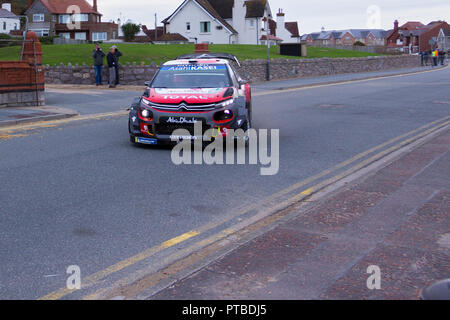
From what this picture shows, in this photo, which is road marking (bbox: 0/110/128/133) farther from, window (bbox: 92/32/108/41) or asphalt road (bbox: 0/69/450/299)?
window (bbox: 92/32/108/41)

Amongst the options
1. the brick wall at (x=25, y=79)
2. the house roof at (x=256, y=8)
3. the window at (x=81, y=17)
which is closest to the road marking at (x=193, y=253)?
the brick wall at (x=25, y=79)

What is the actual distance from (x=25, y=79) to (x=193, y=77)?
313 inches

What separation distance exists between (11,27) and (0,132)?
89.4 metres

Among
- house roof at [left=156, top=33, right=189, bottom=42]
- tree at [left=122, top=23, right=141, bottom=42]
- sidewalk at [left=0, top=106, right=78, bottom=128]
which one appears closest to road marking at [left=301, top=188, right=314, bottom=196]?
sidewalk at [left=0, top=106, right=78, bottom=128]

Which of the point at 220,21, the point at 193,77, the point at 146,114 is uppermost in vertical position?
the point at 220,21

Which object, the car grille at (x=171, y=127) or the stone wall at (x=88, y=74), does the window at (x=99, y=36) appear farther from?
the car grille at (x=171, y=127)

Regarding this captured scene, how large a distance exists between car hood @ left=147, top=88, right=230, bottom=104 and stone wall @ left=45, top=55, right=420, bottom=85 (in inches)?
655

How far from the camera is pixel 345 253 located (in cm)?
499

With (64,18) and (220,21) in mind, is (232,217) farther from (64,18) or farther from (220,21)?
(64,18)

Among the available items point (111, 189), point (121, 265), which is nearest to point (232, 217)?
point (121, 265)

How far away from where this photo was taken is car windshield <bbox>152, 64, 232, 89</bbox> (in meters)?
10.8

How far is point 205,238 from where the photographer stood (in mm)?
5480

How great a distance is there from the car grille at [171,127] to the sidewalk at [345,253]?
3.31 m

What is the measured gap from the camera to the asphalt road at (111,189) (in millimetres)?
4902
